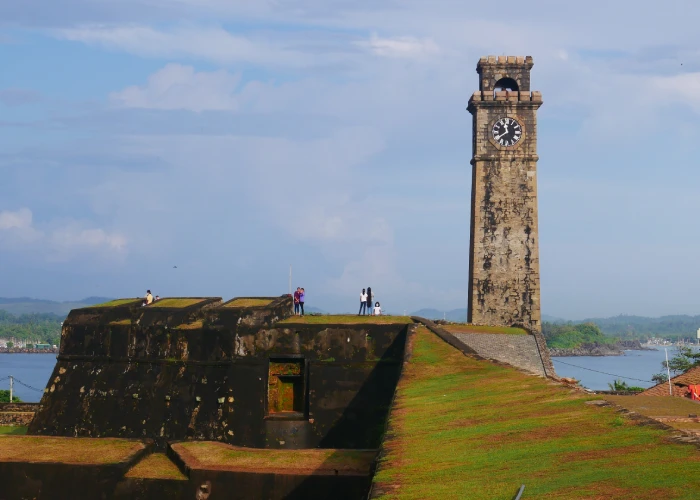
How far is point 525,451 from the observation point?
833 cm

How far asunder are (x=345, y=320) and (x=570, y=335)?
6319 inches

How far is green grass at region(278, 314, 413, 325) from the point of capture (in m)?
22.5

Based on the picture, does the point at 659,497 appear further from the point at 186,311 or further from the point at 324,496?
the point at 186,311

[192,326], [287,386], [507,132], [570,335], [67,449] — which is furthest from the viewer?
[570,335]

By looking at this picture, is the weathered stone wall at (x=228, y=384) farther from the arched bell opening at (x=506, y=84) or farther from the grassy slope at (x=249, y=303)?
the arched bell opening at (x=506, y=84)

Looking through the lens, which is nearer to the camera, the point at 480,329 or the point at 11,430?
the point at 480,329

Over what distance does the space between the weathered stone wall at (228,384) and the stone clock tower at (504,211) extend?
9.16 meters

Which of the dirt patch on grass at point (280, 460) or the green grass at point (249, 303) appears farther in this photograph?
the green grass at point (249, 303)

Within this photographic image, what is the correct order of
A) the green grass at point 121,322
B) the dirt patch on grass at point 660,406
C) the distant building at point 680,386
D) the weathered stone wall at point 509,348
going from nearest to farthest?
the dirt patch on grass at point 660,406 < the weathered stone wall at point 509,348 < the green grass at point 121,322 < the distant building at point 680,386

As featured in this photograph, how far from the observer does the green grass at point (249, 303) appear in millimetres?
23731

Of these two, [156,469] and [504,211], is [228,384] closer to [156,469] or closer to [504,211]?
[156,469]

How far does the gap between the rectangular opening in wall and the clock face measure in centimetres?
1316

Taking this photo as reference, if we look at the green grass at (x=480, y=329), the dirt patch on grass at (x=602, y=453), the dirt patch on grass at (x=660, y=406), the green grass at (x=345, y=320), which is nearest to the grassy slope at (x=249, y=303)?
the green grass at (x=345, y=320)

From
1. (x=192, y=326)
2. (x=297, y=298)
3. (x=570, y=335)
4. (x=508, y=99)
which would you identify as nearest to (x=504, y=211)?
(x=508, y=99)
